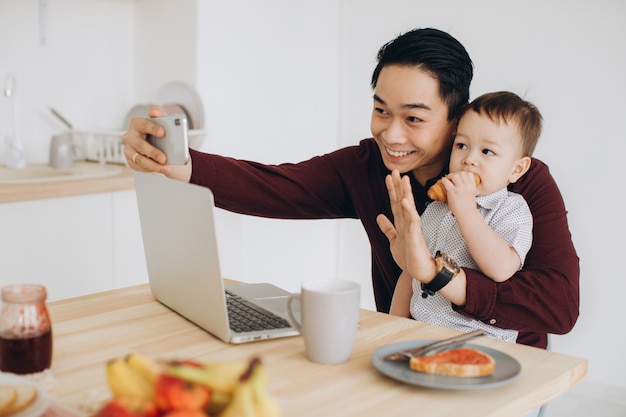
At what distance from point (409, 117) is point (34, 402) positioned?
3.44 feet

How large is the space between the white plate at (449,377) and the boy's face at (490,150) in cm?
51

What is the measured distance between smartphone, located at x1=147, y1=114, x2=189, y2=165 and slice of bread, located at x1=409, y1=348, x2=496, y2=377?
1.88ft

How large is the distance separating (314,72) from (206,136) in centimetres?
76

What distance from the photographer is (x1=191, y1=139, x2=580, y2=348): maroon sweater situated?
142cm

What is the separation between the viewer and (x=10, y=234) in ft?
7.59

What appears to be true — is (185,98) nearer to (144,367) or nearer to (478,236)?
(478,236)

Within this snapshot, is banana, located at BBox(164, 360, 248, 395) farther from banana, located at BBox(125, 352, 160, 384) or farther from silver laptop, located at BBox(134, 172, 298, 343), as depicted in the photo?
silver laptop, located at BBox(134, 172, 298, 343)

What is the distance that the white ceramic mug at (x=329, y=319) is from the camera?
1.03 m

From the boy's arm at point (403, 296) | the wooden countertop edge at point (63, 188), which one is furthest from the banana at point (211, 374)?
the wooden countertop edge at point (63, 188)

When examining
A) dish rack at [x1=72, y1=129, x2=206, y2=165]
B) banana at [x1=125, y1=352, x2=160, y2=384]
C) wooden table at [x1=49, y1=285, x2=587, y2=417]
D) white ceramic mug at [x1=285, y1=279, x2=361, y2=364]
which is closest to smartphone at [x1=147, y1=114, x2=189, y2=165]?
wooden table at [x1=49, y1=285, x2=587, y2=417]

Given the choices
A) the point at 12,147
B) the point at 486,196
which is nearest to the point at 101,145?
the point at 12,147

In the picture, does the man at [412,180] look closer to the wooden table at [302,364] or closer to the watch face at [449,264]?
the watch face at [449,264]

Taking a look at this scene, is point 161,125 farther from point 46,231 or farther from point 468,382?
point 46,231

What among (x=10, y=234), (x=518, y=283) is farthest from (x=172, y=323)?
(x=10, y=234)
